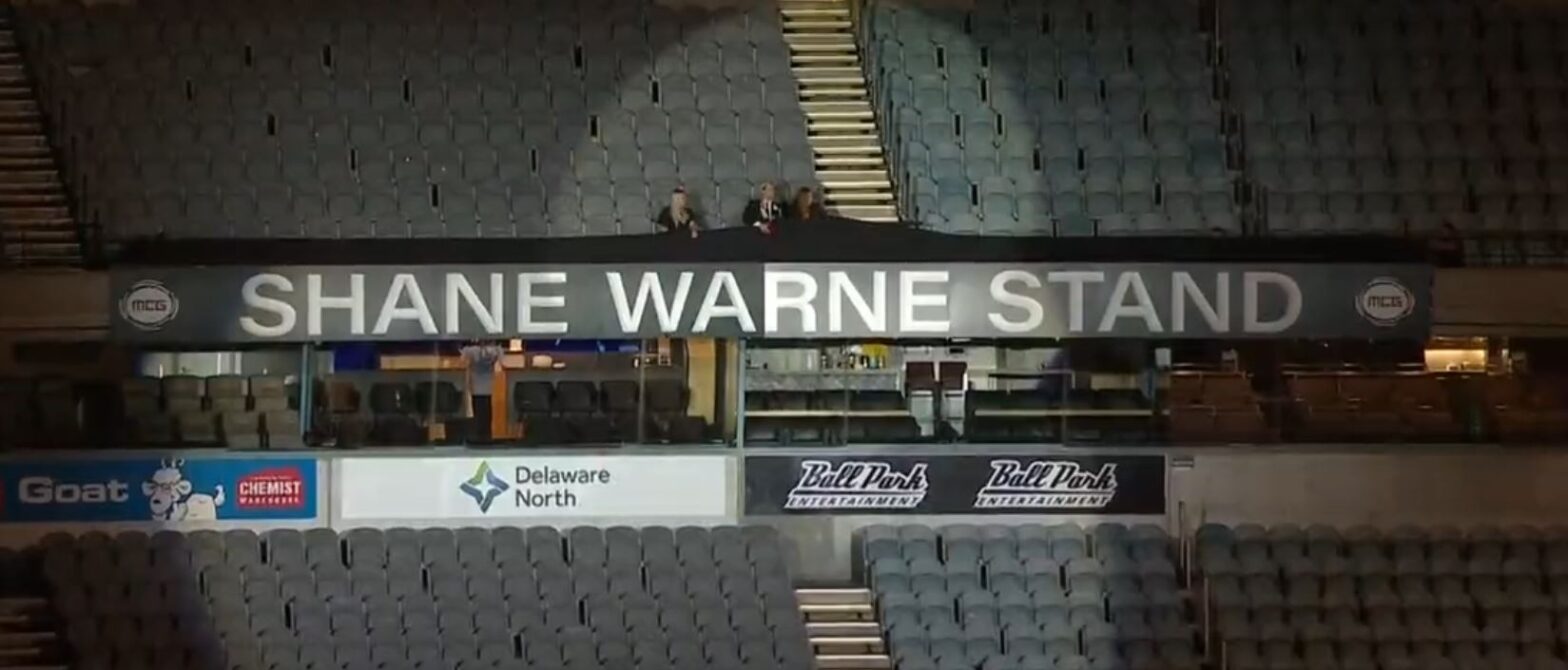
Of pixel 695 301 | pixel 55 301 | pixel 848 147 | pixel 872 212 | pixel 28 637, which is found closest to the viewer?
pixel 28 637

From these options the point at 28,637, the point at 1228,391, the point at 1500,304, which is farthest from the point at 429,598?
the point at 1500,304

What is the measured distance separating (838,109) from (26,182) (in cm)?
674

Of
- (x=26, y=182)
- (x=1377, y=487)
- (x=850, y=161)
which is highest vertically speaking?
(x=850, y=161)

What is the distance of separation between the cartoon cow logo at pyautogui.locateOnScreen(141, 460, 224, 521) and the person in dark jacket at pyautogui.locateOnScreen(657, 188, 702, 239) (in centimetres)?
382

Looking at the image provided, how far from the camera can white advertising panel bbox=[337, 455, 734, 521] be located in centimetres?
1408

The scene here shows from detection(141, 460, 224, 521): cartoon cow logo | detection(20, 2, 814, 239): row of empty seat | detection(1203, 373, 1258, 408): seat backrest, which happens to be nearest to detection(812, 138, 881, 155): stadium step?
detection(20, 2, 814, 239): row of empty seat

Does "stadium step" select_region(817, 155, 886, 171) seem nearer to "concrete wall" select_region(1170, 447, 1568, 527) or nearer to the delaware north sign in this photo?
the delaware north sign

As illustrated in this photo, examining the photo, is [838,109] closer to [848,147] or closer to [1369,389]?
[848,147]

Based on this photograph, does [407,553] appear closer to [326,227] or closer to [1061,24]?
[326,227]

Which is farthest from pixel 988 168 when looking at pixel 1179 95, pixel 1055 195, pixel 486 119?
pixel 486 119

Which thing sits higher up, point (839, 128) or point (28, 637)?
point (839, 128)

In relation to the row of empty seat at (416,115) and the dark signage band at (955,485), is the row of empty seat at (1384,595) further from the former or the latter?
the row of empty seat at (416,115)

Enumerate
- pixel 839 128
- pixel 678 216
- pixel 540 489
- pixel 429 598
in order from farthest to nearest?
1. pixel 839 128
2. pixel 678 216
3. pixel 540 489
4. pixel 429 598

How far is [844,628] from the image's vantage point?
13719mm
